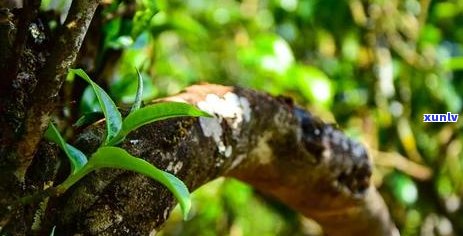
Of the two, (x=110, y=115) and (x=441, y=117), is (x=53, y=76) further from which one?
(x=441, y=117)

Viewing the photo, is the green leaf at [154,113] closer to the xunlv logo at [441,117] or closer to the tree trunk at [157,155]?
the tree trunk at [157,155]

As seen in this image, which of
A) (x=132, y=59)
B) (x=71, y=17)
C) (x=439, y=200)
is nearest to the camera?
(x=71, y=17)

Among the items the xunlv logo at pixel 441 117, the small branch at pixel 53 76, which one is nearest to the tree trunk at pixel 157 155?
the small branch at pixel 53 76

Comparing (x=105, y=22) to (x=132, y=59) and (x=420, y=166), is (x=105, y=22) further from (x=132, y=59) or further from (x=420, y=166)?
(x=420, y=166)

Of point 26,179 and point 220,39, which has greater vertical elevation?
point 26,179

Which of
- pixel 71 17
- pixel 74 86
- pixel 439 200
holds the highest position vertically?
pixel 71 17

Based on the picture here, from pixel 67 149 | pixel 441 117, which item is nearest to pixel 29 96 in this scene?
pixel 67 149

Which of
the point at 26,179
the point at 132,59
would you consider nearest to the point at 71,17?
the point at 26,179
